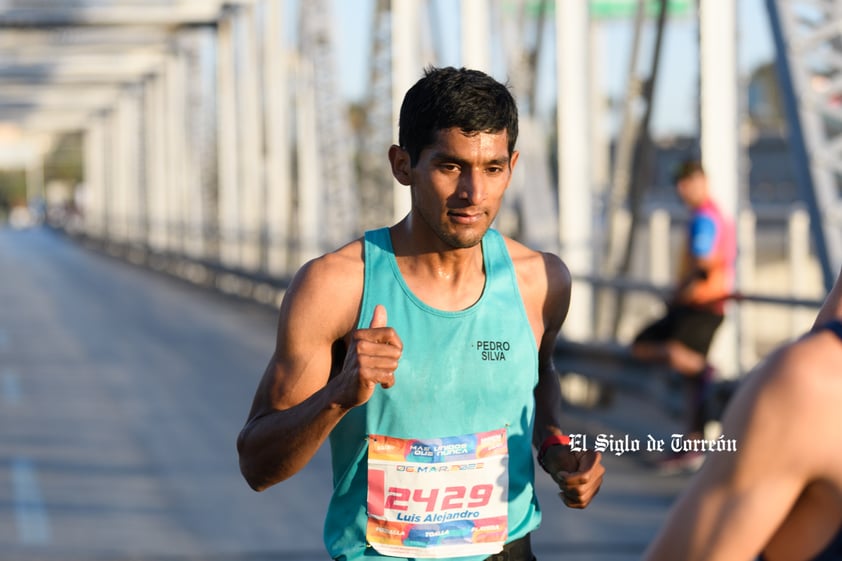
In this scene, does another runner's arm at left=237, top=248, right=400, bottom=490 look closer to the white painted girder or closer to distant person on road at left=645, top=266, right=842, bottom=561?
distant person on road at left=645, top=266, right=842, bottom=561

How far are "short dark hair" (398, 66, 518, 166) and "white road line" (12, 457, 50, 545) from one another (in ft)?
17.7

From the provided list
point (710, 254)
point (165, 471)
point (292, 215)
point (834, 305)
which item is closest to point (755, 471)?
point (834, 305)

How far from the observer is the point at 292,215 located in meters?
30.8

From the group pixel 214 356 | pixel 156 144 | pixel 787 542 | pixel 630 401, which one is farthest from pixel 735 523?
pixel 156 144

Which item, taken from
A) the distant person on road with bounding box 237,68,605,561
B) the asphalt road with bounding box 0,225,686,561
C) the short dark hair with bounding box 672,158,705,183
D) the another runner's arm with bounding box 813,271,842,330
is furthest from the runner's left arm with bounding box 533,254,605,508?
the short dark hair with bounding box 672,158,705,183

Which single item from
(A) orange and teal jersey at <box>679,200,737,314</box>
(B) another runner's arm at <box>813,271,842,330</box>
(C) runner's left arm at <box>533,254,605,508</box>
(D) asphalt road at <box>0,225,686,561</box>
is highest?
(B) another runner's arm at <box>813,271,842,330</box>

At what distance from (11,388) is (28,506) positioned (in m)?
6.66

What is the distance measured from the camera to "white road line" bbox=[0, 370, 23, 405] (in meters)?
14.7

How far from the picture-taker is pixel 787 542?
196 centimetres

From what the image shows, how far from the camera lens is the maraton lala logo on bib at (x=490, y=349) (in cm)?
334

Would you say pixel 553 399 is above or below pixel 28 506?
Answer: above

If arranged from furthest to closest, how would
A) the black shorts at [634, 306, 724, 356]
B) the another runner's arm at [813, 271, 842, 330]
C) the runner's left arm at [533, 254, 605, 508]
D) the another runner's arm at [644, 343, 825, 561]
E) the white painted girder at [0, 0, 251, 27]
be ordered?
the white painted girder at [0, 0, 251, 27] < the black shorts at [634, 306, 724, 356] < the runner's left arm at [533, 254, 605, 508] < the another runner's arm at [813, 271, 842, 330] < the another runner's arm at [644, 343, 825, 561]

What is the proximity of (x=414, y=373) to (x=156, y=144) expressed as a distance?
50.7 meters

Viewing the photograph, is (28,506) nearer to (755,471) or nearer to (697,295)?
(697,295)
